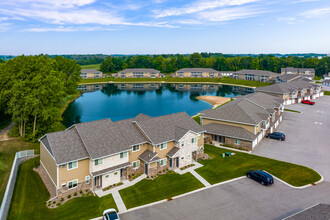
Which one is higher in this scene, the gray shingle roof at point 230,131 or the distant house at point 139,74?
the distant house at point 139,74

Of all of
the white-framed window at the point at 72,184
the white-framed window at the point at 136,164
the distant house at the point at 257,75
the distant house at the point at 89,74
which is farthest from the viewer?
the distant house at the point at 89,74

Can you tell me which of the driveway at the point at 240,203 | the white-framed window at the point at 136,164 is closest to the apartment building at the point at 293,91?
the driveway at the point at 240,203

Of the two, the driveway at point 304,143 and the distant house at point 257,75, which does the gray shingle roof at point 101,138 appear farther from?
the distant house at point 257,75

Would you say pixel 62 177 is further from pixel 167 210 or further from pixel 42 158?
pixel 167 210

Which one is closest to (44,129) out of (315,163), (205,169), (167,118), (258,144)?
(167,118)

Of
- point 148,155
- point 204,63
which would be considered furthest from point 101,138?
point 204,63

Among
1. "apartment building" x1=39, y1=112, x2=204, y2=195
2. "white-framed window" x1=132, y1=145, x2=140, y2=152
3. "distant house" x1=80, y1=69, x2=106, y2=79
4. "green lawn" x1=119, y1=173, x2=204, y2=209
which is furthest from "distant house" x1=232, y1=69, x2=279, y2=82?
"white-framed window" x1=132, y1=145, x2=140, y2=152

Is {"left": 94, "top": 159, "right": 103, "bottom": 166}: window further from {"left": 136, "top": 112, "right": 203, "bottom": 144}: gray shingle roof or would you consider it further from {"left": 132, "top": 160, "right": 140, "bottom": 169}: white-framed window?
{"left": 136, "top": 112, "right": 203, "bottom": 144}: gray shingle roof
